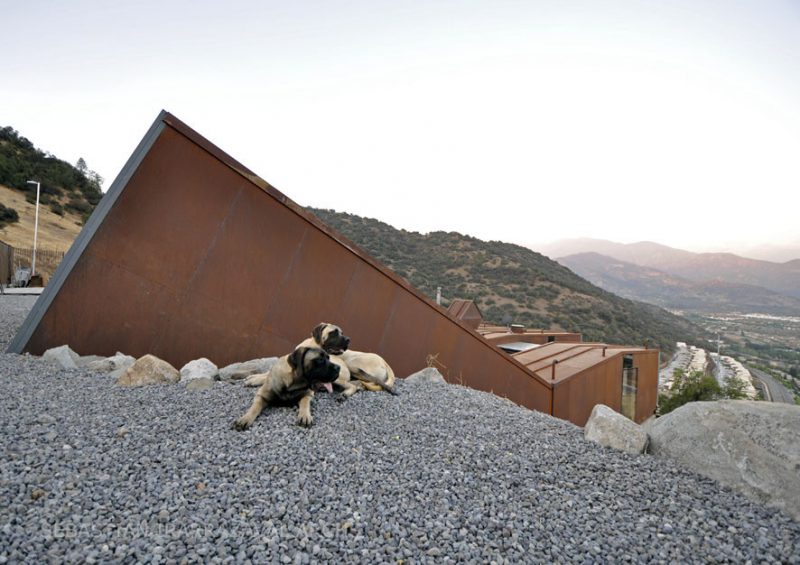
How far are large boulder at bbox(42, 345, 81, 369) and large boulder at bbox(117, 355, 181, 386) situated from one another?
2.46 ft

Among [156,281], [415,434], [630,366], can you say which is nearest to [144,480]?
[415,434]

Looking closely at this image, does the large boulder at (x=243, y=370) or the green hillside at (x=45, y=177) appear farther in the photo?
the green hillside at (x=45, y=177)

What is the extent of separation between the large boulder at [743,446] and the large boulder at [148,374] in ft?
14.5

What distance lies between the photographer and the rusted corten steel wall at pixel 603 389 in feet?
32.3

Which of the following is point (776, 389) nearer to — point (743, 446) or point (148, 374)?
point (743, 446)

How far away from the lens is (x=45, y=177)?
4472cm

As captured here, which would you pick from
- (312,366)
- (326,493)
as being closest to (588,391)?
(312,366)

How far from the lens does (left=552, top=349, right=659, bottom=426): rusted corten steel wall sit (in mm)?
9859

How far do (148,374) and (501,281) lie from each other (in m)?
47.1

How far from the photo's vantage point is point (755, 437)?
2.99 m

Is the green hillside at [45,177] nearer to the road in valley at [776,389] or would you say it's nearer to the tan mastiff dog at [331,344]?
the tan mastiff dog at [331,344]

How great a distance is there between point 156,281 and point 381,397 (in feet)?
9.47

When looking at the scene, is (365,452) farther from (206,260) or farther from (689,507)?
(206,260)

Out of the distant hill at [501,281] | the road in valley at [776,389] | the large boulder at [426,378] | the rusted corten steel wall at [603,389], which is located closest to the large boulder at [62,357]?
the large boulder at [426,378]
